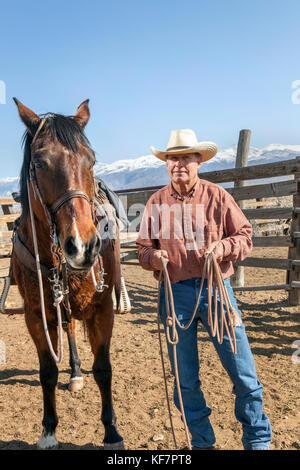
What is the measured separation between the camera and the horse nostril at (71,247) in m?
1.61

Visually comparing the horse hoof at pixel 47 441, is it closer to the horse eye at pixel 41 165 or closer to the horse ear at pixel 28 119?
the horse eye at pixel 41 165

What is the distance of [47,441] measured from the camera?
2.52 m

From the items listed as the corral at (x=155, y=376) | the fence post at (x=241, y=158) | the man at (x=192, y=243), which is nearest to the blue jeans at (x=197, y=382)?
the man at (x=192, y=243)

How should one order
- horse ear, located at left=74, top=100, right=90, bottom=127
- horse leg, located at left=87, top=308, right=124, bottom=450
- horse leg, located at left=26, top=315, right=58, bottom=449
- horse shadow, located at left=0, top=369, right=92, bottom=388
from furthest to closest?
horse shadow, located at left=0, top=369, right=92, bottom=388
horse leg, located at left=87, top=308, right=124, bottom=450
horse leg, located at left=26, top=315, right=58, bottom=449
horse ear, located at left=74, top=100, right=90, bottom=127

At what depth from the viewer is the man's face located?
2.11 m

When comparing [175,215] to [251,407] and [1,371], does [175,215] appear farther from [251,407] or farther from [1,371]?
[1,371]

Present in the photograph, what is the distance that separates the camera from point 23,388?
3480 mm

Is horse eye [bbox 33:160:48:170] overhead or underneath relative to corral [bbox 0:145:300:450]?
overhead

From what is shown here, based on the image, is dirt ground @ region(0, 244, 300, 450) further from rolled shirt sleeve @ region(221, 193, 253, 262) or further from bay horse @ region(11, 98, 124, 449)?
rolled shirt sleeve @ region(221, 193, 253, 262)

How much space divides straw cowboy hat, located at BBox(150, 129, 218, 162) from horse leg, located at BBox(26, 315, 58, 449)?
154 cm

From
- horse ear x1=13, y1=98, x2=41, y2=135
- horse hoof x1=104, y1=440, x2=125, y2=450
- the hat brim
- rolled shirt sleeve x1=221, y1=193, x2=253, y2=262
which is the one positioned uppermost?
horse ear x1=13, y1=98, x2=41, y2=135

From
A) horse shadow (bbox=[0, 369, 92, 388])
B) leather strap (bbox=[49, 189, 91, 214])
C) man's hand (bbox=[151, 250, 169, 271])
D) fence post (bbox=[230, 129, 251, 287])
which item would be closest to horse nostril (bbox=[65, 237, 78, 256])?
leather strap (bbox=[49, 189, 91, 214])

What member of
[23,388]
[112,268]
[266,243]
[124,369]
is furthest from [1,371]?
[266,243]
